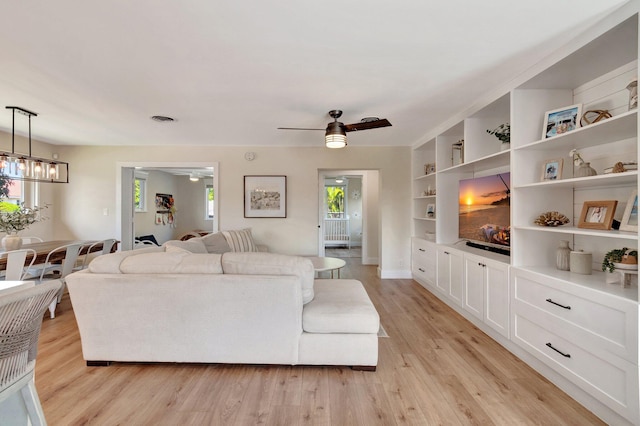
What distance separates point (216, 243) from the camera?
402 centimetres

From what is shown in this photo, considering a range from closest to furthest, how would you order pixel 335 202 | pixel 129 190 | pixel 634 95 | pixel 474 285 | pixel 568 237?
pixel 634 95
pixel 568 237
pixel 474 285
pixel 129 190
pixel 335 202

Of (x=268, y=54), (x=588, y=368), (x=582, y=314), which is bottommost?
(x=588, y=368)

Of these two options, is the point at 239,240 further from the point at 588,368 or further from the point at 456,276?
the point at 588,368

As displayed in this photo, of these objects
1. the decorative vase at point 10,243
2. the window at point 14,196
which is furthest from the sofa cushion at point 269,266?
the window at point 14,196

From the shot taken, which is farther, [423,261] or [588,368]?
[423,261]

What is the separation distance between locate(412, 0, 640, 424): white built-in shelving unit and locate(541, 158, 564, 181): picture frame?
0.07 m

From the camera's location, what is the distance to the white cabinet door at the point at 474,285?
293cm

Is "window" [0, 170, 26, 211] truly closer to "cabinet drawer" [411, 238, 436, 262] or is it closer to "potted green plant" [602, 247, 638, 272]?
"cabinet drawer" [411, 238, 436, 262]

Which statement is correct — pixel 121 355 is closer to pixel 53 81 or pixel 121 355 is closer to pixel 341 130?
pixel 53 81

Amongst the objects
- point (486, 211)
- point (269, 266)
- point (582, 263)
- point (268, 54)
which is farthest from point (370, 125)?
point (582, 263)

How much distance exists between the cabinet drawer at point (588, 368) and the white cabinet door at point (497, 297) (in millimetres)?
219

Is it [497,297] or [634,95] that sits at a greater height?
[634,95]

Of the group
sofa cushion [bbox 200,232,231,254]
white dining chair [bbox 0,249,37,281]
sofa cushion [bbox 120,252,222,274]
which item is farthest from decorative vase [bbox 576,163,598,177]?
white dining chair [bbox 0,249,37,281]

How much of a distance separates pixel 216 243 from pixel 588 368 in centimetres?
377
